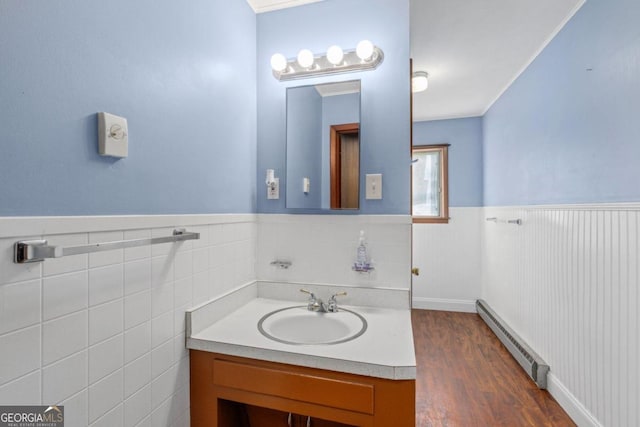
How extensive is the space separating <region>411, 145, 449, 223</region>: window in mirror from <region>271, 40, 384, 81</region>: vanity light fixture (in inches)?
94.4

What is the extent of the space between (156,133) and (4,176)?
1.41 ft

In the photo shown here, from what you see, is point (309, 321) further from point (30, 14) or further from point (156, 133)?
point (30, 14)

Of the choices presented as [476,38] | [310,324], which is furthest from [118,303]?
[476,38]

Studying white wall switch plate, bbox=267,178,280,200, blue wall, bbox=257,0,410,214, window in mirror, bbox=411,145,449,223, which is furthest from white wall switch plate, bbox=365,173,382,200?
window in mirror, bbox=411,145,449,223

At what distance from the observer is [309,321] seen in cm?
138

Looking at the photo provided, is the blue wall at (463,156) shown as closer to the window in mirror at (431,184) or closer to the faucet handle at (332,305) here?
the window in mirror at (431,184)

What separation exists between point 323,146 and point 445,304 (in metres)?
2.89

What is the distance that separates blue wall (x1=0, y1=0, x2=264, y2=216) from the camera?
628 mm

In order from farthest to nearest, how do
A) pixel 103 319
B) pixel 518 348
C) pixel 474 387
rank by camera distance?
pixel 518 348 → pixel 474 387 → pixel 103 319

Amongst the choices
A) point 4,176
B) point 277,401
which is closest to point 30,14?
point 4,176

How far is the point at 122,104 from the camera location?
2.78ft

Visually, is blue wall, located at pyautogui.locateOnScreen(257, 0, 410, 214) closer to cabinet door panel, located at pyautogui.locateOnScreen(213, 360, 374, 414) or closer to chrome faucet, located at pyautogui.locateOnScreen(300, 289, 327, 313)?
chrome faucet, located at pyautogui.locateOnScreen(300, 289, 327, 313)

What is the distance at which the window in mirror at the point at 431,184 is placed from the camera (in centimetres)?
360

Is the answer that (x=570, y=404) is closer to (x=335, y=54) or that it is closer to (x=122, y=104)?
(x=335, y=54)
